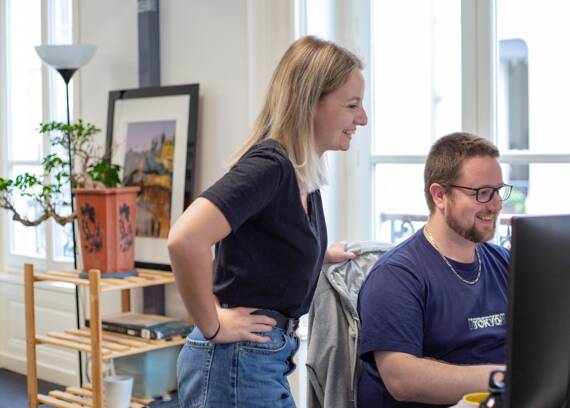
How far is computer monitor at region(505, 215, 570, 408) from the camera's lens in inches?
47.2

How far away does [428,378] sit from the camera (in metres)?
1.91

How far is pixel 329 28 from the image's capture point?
10.5ft

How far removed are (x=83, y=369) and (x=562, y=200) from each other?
2555 millimetres

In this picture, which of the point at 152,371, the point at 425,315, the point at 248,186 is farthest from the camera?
the point at 152,371

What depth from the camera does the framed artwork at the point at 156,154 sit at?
3578 mm

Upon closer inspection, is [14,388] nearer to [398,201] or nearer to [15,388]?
[15,388]

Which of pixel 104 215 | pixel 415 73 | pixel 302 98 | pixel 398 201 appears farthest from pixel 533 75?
pixel 104 215

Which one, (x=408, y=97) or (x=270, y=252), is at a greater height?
(x=408, y=97)

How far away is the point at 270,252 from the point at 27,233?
12.1 ft

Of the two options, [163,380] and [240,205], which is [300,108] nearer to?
[240,205]

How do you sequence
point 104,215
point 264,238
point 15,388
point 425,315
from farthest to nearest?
point 15,388
point 104,215
point 425,315
point 264,238

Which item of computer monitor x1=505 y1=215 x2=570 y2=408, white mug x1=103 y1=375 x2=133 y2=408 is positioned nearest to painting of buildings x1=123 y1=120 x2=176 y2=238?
white mug x1=103 y1=375 x2=133 y2=408

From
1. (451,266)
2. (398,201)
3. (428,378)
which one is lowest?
(428,378)

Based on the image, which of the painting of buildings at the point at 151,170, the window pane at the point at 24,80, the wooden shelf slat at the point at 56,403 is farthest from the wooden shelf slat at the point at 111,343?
the window pane at the point at 24,80
